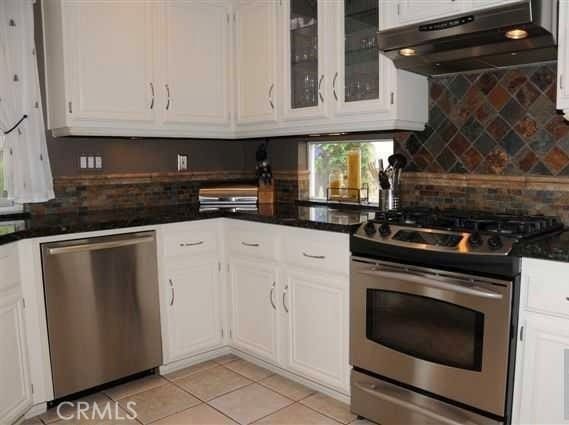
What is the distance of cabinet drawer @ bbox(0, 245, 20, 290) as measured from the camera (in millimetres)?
2164

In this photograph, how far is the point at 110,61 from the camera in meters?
2.80

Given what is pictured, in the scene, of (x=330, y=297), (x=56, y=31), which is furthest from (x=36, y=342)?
(x=56, y=31)

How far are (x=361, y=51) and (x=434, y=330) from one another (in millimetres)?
1455

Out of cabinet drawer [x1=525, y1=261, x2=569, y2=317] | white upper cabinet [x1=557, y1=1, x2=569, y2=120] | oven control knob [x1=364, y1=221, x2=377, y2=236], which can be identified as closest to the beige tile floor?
oven control knob [x1=364, y1=221, x2=377, y2=236]

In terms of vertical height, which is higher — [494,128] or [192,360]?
[494,128]

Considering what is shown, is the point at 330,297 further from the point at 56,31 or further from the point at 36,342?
the point at 56,31

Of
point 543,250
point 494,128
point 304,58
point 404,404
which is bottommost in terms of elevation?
point 404,404

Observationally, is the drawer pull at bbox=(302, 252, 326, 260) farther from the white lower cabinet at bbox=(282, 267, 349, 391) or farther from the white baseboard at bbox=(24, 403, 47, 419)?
the white baseboard at bbox=(24, 403, 47, 419)

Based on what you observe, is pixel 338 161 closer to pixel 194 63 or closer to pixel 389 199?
pixel 389 199

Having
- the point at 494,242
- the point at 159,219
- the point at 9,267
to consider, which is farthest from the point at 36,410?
the point at 494,242

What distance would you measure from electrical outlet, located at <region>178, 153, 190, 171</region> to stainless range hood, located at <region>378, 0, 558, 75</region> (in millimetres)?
1645

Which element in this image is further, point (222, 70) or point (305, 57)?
point (222, 70)

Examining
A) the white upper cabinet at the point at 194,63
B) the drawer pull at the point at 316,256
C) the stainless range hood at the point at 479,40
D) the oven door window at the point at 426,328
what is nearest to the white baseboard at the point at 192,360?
the drawer pull at the point at 316,256

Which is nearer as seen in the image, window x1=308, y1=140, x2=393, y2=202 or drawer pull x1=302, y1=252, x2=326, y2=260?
drawer pull x1=302, y1=252, x2=326, y2=260
